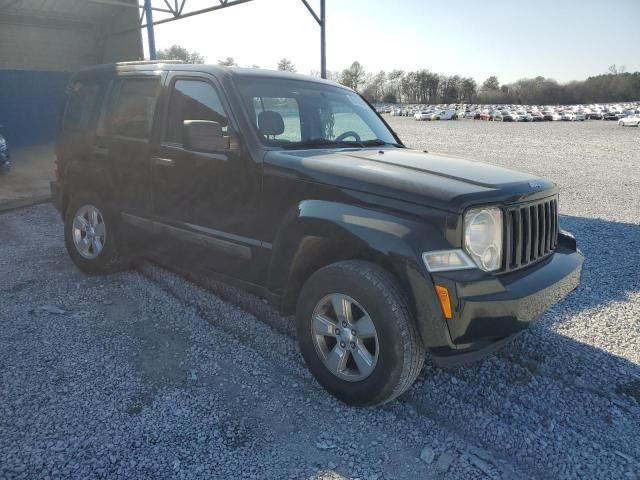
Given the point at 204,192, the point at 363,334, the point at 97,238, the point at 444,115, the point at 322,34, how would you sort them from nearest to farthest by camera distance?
the point at 363,334
the point at 204,192
the point at 97,238
the point at 322,34
the point at 444,115

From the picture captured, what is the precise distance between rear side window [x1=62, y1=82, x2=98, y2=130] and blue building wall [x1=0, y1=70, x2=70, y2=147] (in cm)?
1043

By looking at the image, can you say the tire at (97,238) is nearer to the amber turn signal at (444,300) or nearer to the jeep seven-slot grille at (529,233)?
the amber turn signal at (444,300)

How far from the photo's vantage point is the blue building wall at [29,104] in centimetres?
1395

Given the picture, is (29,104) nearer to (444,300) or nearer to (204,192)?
(204,192)

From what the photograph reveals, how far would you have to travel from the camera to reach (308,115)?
3.81 meters

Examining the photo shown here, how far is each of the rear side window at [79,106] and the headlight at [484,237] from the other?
3.79m

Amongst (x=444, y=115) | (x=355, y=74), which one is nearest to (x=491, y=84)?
(x=355, y=74)

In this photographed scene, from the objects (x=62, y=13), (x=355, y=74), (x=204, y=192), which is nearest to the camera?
(x=204, y=192)

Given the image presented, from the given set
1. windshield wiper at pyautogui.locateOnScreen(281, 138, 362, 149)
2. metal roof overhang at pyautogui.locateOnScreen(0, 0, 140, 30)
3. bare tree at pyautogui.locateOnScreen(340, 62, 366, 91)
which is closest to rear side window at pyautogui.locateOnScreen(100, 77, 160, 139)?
windshield wiper at pyautogui.locateOnScreen(281, 138, 362, 149)

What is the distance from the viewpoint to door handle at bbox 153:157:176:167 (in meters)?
3.69

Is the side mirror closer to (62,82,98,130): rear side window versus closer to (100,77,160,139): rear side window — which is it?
(100,77,160,139): rear side window

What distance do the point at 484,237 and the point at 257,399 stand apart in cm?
160

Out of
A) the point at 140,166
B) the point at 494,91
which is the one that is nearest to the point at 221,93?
the point at 140,166

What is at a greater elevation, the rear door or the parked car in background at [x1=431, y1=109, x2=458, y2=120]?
the parked car in background at [x1=431, y1=109, x2=458, y2=120]
